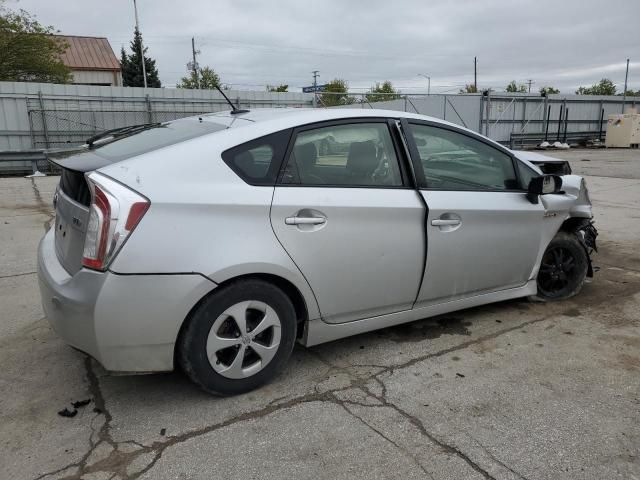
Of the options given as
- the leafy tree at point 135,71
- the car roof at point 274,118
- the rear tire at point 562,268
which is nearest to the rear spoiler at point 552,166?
the rear tire at point 562,268

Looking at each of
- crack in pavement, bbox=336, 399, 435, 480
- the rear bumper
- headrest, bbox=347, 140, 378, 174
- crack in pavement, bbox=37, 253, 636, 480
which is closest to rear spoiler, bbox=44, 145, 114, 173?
the rear bumper

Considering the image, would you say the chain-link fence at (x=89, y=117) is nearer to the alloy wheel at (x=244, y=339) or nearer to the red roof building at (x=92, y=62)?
the alloy wheel at (x=244, y=339)

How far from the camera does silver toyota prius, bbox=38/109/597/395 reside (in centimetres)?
250

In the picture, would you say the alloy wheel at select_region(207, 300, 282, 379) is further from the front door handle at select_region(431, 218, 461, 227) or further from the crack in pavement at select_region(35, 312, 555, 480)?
the front door handle at select_region(431, 218, 461, 227)

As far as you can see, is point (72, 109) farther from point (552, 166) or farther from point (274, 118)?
point (274, 118)

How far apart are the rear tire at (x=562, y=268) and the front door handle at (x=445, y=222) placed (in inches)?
50.0

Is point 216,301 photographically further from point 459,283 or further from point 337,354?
point 459,283

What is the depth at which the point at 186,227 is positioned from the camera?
2541mm

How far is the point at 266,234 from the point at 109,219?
77cm

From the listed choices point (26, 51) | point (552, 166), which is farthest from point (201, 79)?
point (552, 166)

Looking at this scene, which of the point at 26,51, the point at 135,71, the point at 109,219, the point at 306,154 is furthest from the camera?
the point at 135,71

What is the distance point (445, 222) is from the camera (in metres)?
3.36

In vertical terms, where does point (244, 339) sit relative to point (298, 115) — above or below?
below

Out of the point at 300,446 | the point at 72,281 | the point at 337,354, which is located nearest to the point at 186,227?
the point at 72,281
